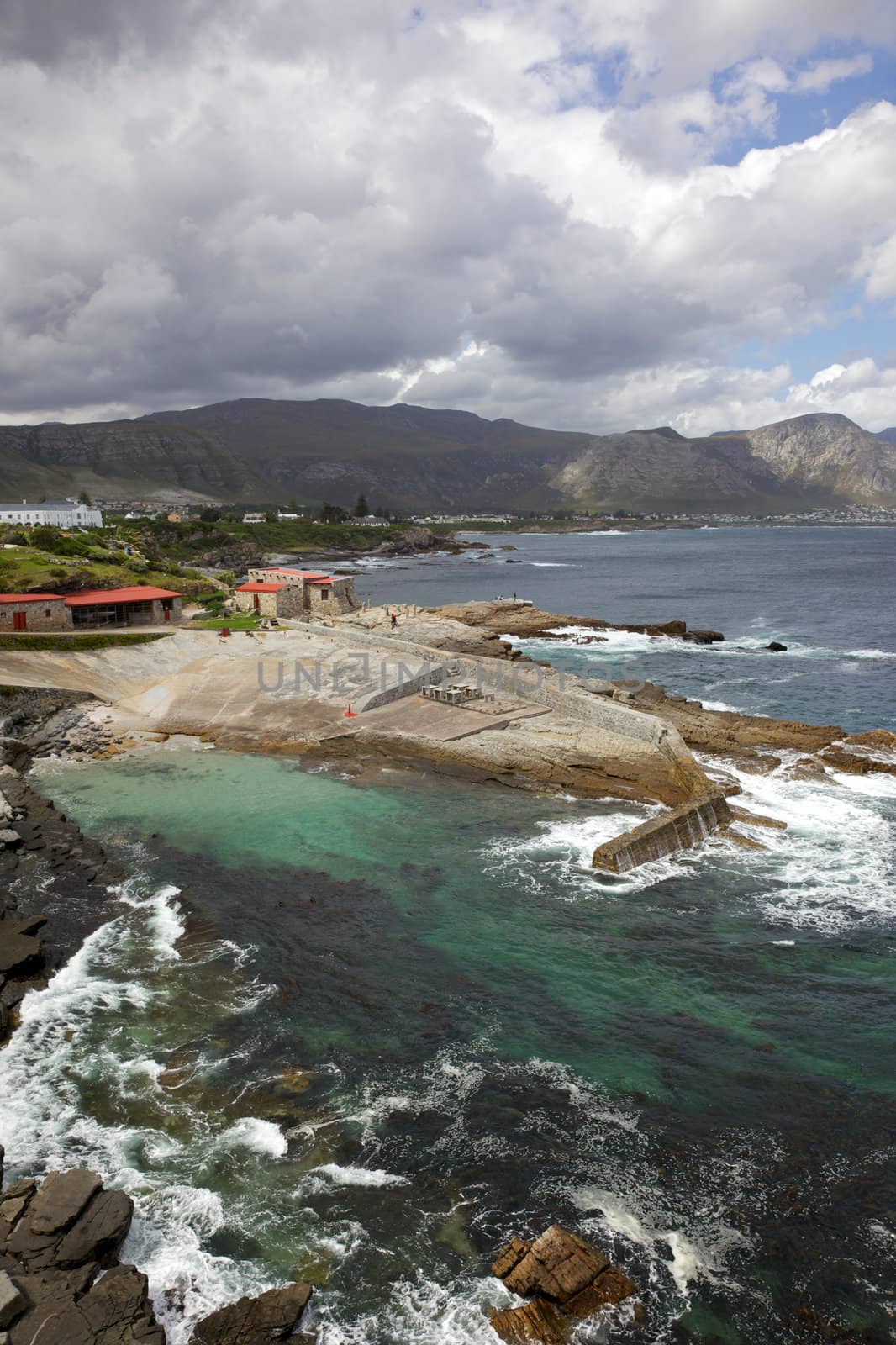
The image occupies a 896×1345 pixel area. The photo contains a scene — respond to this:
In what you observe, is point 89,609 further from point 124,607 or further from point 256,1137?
point 256,1137

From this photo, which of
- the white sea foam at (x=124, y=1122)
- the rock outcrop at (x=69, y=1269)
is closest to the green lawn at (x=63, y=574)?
the white sea foam at (x=124, y=1122)

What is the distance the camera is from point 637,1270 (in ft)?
35.8

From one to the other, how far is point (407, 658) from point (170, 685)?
12637 mm

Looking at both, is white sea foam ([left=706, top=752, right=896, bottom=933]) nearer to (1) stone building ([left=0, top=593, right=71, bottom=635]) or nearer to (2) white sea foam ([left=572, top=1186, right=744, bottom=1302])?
(2) white sea foam ([left=572, top=1186, right=744, bottom=1302])

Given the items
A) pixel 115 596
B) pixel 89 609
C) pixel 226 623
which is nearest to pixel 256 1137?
pixel 226 623

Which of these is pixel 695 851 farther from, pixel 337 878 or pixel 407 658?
pixel 407 658

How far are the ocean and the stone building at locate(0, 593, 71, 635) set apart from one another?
845 inches

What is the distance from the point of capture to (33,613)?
148 feet

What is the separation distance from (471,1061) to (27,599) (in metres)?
40.1

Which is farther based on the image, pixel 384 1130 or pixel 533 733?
pixel 533 733

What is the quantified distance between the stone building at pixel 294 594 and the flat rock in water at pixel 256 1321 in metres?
47.6

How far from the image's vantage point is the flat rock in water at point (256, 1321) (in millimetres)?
9906

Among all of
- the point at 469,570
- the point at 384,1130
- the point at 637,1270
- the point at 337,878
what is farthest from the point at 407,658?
the point at 469,570

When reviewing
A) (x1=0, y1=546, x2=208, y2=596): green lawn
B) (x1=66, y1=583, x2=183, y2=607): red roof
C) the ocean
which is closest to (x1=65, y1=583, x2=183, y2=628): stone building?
(x1=66, y1=583, x2=183, y2=607): red roof
